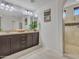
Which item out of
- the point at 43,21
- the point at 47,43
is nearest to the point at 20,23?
the point at 43,21

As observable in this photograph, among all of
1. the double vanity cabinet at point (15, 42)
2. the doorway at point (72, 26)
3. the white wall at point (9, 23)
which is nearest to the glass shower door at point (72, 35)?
Answer: the doorway at point (72, 26)

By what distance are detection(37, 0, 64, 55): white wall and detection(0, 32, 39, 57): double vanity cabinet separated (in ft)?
2.25

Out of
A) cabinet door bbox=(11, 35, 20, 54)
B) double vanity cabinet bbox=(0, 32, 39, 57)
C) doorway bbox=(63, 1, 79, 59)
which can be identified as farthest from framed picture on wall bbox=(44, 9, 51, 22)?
doorway bbox=(63, 1, 79, 59)

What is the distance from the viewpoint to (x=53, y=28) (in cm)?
457

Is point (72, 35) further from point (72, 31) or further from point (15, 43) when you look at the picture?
point (15, 43)

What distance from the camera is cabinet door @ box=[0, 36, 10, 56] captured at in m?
3.11

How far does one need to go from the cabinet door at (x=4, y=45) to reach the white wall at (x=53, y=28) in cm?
204

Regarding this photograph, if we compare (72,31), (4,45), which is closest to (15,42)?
(4,45)

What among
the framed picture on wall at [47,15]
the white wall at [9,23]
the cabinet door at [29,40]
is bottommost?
the cabinet door at [29,40]

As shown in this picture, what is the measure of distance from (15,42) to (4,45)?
546mm

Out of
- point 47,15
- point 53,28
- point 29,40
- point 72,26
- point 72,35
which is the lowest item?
point 29,40

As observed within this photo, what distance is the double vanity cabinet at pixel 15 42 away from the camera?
3.19m

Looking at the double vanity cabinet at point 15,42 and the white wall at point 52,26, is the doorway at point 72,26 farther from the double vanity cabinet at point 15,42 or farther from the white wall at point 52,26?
the double vanity cabinet at point 15,42

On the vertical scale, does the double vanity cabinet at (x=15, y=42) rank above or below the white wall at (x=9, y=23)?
below
